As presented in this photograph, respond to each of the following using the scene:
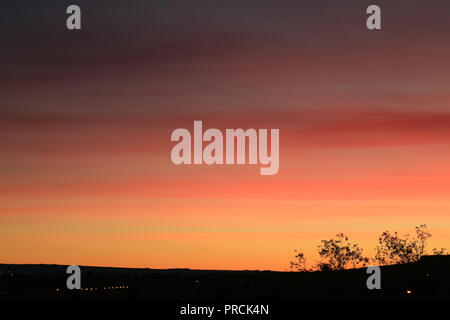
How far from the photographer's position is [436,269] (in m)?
194
